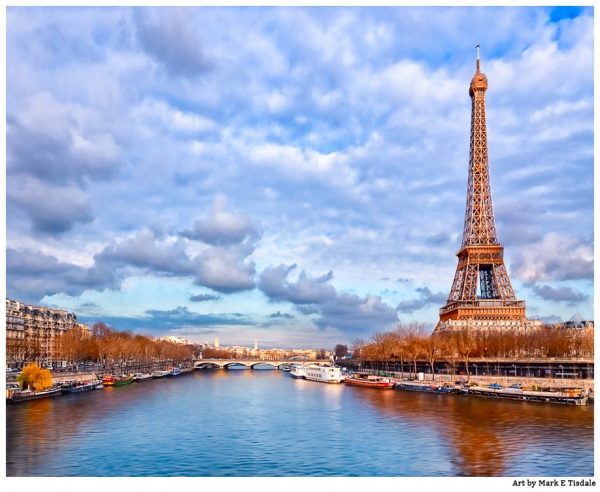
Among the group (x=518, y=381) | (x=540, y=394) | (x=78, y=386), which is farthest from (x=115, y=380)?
(x=540, y=394)

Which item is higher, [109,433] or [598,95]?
[598,95]

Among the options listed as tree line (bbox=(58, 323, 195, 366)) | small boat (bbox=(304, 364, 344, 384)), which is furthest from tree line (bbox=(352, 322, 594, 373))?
tree line (bbox=(58, 323, 195, 366))

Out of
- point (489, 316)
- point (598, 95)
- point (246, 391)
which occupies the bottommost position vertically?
point (246, 391)

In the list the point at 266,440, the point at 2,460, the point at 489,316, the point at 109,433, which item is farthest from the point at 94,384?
the point at 489,316

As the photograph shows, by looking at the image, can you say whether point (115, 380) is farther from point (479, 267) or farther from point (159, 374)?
point (479, 267)

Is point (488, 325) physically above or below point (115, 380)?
above

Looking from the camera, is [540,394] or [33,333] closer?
[540,394]

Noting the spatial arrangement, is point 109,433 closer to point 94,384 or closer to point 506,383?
point 94,384
